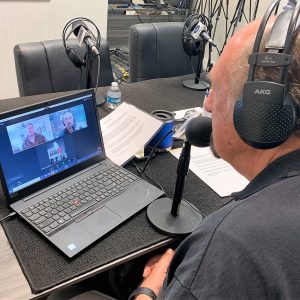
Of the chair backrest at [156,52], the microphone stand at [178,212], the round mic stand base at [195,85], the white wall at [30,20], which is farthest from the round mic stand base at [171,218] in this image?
the white wall at [30,20]

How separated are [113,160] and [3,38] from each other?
1.87 metres

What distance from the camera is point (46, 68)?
66.6 inches

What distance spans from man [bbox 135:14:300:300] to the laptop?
322 mm

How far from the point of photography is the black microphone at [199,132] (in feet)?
2.89

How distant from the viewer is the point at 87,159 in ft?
3.37

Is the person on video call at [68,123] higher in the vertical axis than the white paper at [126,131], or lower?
higher

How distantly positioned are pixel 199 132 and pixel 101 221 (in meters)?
0.33

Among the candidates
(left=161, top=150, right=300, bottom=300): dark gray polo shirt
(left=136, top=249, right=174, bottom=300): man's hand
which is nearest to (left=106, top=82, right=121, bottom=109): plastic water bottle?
(left=136, top=249, right=174, bottom=300): man's hand

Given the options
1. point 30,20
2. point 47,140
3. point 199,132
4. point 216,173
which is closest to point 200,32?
point 216,173

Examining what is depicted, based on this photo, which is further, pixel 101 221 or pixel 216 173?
pixel 216 173

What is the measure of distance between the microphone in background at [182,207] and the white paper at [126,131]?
0.77ft

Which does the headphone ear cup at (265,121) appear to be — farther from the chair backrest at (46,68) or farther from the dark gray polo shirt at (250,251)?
the chair backrest at (46,68)

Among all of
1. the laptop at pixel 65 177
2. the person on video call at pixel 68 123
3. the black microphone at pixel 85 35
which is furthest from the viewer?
the black microphone at pixel 85 35

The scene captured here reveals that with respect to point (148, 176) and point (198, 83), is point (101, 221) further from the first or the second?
point (198, 83)
